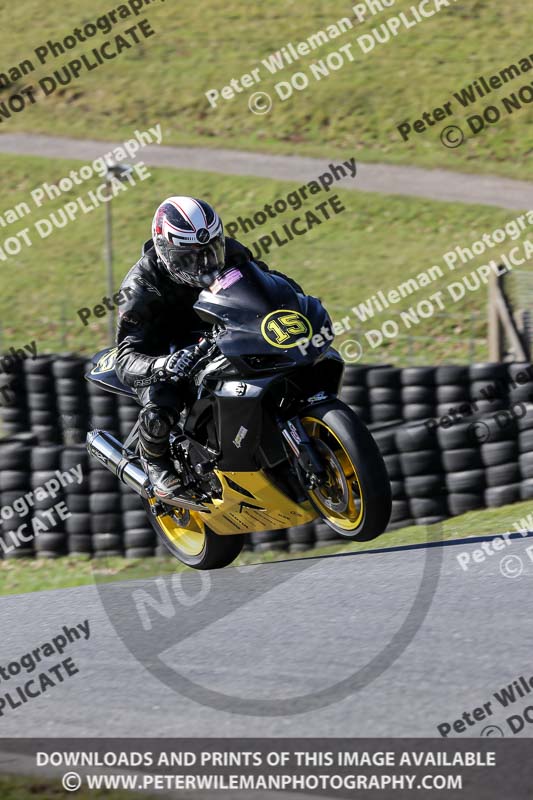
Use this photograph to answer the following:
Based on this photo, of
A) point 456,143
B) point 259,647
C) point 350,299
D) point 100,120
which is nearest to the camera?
point 259,647

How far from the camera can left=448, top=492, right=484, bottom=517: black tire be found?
9461 millimetres

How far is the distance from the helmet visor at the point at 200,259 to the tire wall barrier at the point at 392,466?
351cm

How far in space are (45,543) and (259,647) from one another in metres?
5.51

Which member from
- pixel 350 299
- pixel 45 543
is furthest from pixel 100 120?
pixel 45 543

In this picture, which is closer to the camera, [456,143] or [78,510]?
[78,510]

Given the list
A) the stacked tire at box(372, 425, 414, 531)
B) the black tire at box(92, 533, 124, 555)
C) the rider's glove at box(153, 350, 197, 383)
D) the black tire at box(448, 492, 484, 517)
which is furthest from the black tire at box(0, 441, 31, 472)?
the rider's glove at box(153, 350, 197, 383)

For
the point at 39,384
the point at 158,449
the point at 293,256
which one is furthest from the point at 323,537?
the point at 293,256

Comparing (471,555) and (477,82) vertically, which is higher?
(477,82)

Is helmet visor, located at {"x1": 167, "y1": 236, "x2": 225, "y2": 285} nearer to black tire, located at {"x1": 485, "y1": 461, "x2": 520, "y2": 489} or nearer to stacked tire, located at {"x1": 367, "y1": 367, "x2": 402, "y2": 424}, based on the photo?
black tire, located at {"x1": 485, "y1": 461, "x2": 520, "y2": 489}

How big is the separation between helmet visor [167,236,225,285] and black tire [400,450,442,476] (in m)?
3.63

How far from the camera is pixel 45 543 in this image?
10820 millimetres

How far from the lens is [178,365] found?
6.62 metres

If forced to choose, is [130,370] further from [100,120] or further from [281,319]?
[100,120]

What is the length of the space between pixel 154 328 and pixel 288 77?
25114mm
